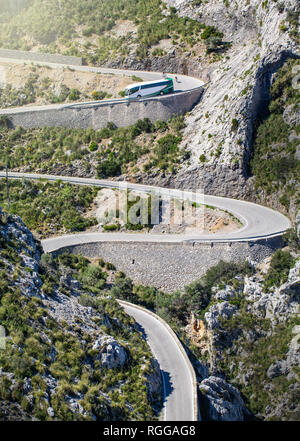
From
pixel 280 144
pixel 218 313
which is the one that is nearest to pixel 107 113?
pixel 280 144

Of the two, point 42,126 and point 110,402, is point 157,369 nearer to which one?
point 110,402

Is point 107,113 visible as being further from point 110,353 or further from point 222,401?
point 222,401

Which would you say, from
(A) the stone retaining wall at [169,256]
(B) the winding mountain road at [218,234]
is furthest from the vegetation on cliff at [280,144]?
(A) the stone retaining wall at [169,256]

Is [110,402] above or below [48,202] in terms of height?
below

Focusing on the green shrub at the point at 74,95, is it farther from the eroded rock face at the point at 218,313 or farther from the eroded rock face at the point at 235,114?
the eroded rock face at the point at 218,313

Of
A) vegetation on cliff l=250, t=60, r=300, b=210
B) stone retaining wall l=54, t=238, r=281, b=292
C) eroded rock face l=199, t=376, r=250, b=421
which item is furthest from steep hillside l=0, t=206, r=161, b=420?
vegetation on cliff l=250, t=60, r=300, b=210

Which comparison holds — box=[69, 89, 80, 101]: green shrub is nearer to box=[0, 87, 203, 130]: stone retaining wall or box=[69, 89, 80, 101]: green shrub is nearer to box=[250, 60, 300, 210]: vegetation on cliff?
box=[0, 87, 203, 130]: stone retaining wall

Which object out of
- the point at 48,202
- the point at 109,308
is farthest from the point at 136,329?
the point at 48,202
